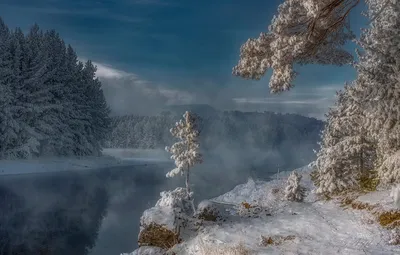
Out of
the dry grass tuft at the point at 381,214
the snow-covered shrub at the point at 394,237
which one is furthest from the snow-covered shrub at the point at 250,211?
the snow-covered shrub at the point at 394,237

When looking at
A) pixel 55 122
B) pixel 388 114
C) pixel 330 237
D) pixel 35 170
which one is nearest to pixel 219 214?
pixel 330 237

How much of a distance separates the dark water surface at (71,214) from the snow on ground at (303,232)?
817 centimetres

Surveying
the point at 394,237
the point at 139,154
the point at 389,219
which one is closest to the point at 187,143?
the point at 389,219

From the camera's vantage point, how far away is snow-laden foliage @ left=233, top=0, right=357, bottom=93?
13.4m

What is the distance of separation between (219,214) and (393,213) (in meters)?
6.18

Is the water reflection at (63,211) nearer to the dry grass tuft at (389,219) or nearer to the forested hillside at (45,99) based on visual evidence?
the forested hillside at (45,99)

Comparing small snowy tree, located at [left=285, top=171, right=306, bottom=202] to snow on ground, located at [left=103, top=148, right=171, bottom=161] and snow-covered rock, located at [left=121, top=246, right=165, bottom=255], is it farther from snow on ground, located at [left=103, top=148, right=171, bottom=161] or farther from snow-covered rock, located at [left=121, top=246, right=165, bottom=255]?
snow on ground, located at [left=103, top=148, right=171, bottom=161]

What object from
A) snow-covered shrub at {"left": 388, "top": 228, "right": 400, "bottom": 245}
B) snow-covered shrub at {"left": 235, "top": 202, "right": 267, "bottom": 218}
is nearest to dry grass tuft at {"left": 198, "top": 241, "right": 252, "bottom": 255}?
snow-covered shrub at {"left": 235, "top": 202, "right": 267, "bottom": 218}

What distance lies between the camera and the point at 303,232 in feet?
42.1

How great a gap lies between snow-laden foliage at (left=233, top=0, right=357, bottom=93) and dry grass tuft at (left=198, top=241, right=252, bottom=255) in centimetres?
586

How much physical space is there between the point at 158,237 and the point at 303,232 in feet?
16.5

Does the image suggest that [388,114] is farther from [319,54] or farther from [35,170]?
[35,170]

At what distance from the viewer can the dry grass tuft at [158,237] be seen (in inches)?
550

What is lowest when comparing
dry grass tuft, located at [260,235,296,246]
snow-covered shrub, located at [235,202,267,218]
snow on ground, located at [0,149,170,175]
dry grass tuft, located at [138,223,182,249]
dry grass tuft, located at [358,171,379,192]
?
snow on ground, located at [0,149,170,175]
